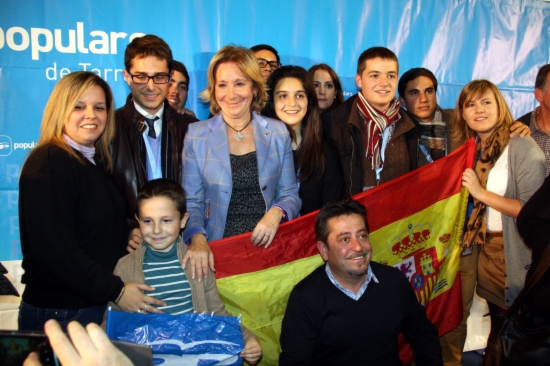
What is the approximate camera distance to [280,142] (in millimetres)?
3186

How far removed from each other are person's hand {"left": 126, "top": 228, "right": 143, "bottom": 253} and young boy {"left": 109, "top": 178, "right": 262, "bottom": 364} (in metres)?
0.12

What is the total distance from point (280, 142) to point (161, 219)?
3.25ft

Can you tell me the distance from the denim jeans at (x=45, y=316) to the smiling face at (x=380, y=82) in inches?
96.1

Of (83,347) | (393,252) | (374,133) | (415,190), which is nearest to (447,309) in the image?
(393,252)

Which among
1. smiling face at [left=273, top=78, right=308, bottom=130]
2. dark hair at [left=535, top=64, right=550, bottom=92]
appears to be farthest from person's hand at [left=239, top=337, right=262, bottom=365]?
dark hair at [left=535, top=64, right=550, bottom=92]

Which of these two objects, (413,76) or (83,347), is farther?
(413,76)

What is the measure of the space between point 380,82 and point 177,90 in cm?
174

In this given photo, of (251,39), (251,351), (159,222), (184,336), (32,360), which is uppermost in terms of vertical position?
(251,39)

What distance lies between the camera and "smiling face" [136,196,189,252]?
2590 mm

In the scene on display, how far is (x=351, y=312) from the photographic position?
261cm

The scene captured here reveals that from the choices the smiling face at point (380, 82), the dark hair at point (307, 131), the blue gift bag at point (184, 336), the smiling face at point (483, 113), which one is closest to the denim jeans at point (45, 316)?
the blue gift bag at point (184, 336)

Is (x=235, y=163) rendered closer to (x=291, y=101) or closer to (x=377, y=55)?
(x=291, y=101)

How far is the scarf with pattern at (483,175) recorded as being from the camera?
353 centimetres

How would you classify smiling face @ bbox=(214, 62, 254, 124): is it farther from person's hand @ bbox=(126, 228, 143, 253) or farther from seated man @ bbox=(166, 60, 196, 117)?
seated man @ bbox=(166, 60, 196, 117)
